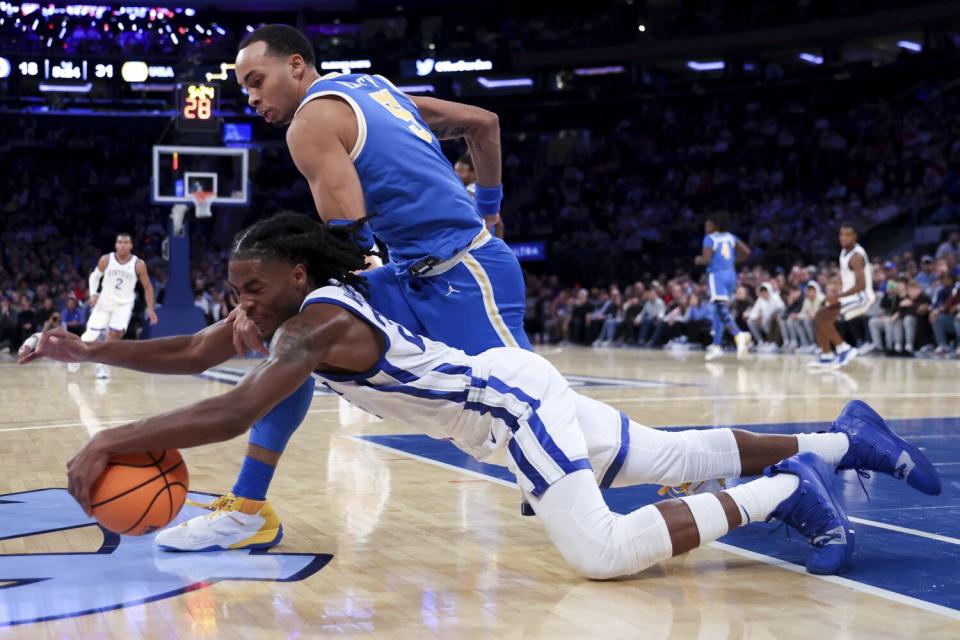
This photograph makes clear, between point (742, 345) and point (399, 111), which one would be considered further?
point (742, 345)

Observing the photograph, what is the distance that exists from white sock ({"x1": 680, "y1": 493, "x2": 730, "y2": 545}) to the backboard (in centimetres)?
1526

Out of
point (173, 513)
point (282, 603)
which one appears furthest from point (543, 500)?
point (173, 513)

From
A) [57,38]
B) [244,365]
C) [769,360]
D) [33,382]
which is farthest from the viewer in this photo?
[57,38]

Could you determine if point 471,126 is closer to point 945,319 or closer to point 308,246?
point 308,246

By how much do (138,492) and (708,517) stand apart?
1700 millimetres

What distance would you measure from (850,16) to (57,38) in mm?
22056

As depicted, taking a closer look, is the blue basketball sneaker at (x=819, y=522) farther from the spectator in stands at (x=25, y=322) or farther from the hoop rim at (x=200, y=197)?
the spectator in stands at (x=25, y=322)

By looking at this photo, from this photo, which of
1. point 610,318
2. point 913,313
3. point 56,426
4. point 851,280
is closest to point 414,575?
point 56,426

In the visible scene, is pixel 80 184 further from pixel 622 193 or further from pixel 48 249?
pixel 622 193

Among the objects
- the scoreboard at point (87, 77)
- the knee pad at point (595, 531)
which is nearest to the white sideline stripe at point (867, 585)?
the knee pad at point (595, 531)

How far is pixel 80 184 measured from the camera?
32875 millimetres

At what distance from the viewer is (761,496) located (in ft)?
11.6

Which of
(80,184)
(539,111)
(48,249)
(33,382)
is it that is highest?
(539,111)

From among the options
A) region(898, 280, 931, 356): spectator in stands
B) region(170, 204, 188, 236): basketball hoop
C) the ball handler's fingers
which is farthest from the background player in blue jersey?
region(170, 204, 188, 236): basketball hoop
